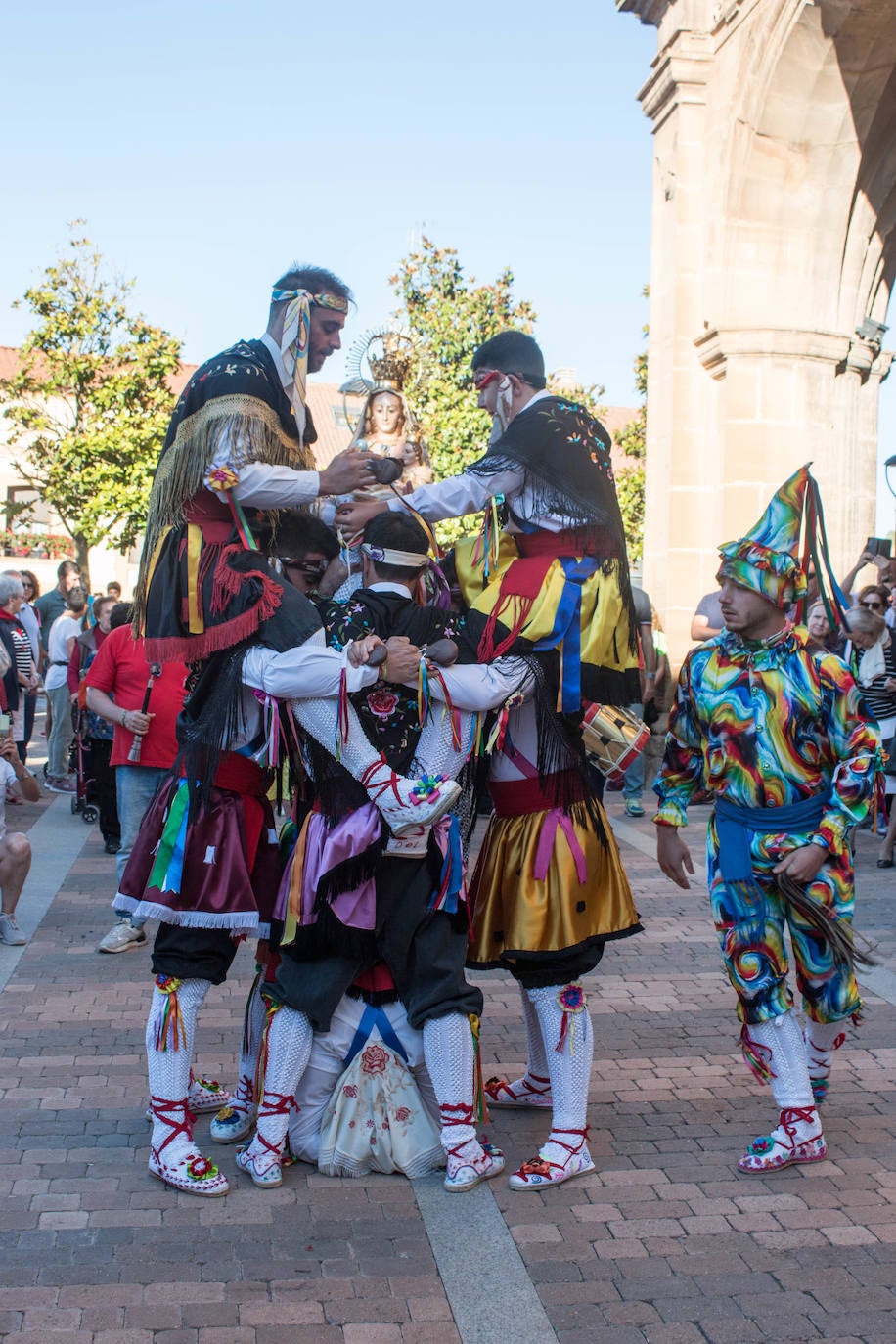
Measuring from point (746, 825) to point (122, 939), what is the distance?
139 inches

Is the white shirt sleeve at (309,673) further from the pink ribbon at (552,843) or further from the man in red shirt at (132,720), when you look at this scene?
the man in red shirt at (132,720)

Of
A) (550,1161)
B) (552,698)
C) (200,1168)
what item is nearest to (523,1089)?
(550,1161)

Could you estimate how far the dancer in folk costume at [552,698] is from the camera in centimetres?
377

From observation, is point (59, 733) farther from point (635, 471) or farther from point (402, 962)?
point (635, 471)

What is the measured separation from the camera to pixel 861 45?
11500mm

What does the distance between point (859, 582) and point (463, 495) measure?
34.2ft

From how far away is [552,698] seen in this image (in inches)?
150

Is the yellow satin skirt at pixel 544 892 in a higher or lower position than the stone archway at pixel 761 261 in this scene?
lower

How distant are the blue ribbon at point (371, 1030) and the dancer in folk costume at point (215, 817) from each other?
42cm

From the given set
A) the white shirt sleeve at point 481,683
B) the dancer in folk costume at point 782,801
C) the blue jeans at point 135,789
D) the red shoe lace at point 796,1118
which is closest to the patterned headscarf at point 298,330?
the white shirt sleeve at point 481,683

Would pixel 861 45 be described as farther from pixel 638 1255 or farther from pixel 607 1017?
pixel 638 1255

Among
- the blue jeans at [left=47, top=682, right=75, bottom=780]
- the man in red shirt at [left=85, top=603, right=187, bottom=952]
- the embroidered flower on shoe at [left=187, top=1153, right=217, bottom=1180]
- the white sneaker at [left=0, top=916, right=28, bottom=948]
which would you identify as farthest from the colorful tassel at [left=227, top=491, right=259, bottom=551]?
the blue jeans at [left=47, top=682, right=75, bottom=780]

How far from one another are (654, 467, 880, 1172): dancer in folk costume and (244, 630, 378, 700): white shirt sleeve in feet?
3.64

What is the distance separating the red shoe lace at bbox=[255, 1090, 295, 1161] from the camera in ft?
12.1
